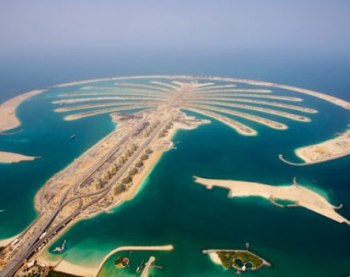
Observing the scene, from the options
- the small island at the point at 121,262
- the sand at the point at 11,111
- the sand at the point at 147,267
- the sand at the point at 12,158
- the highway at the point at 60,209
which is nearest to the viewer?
the sand at the point at 147,267

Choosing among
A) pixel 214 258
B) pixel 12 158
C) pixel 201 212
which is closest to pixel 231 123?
pixel 201 212

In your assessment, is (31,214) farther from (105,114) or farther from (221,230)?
(105,114)

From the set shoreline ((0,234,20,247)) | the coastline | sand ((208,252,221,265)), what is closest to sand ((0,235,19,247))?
→ shoreline ((0,234,20,247))

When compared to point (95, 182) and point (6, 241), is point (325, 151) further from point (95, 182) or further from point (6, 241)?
point (6, 241)

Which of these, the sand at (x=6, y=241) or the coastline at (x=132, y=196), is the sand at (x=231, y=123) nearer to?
the coastline at (x=132, y=196)

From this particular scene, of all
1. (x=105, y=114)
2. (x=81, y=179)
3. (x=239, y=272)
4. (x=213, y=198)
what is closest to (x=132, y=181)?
(x=81, y=179)

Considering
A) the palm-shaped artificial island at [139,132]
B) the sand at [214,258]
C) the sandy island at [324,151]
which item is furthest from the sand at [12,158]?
the sandy island at [324,151]
